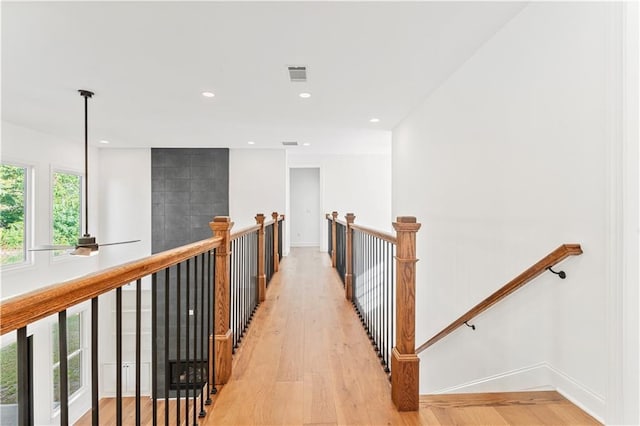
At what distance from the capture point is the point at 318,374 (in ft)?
7.66

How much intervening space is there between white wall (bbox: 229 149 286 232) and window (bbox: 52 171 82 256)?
9.92ft

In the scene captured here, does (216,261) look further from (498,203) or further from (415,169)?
(415,169)

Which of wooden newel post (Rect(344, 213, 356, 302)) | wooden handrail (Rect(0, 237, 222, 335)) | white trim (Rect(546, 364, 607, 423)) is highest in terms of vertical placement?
wooden handrail (Rect(0, 237, 222, 335))

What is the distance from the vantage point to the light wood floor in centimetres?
180

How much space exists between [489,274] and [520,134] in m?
1.04

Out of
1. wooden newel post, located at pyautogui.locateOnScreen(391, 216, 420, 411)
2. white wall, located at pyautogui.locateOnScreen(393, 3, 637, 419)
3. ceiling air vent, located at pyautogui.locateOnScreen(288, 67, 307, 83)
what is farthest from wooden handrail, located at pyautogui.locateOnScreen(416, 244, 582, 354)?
ceiling air vent, located at pyautogui.locateOnScreen(288, 67, 307, 83)

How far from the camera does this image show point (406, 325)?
191 centimetres

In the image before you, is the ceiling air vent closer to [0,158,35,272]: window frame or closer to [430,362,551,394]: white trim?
[430,362,551,394]: white trim

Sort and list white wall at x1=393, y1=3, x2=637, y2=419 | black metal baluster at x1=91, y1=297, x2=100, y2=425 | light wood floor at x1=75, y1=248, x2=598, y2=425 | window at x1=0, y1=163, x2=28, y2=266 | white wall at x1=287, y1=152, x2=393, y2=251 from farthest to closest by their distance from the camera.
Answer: white wall at x1=287, y1=152, x2=393, y2=251
window at x1=0, y1=163, x2=28, y2=266
light wood floor at x1=75, y1=248, x2=598, y2=425
white wall at x1=393, y1=3, x2=637, y2=419
black metal baluster at x1=91, y1=297, x2=100, y2=425

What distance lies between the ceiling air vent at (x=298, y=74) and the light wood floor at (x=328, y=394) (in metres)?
2.42

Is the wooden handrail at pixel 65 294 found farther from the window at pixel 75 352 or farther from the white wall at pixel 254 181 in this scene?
the window at pixel 75 352

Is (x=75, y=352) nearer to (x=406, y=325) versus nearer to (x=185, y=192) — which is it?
(x=185, y=192)

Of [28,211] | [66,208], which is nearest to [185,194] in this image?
[66,208]

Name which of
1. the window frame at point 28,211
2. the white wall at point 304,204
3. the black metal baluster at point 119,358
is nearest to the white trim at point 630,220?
the black metal baluster at point 119,358
